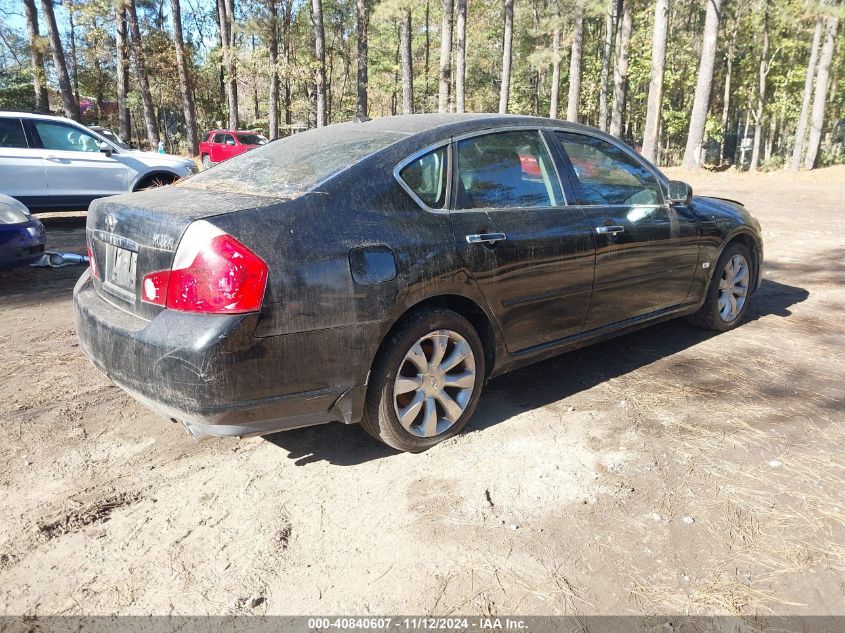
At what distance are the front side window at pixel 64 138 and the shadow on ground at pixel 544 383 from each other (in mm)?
9143

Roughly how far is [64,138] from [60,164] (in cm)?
48

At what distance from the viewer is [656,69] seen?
64.3 feet

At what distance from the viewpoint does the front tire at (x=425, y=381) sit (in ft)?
9.61

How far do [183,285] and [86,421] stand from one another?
5.01 feet

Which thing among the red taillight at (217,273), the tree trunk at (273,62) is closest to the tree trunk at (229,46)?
the tree trunk at (273,62)

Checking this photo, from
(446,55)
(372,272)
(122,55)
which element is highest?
(122,55)

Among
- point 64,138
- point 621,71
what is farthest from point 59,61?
point 621,71

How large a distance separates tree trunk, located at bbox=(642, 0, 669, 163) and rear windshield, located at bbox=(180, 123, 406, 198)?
18787mm

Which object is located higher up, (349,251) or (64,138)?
(64,138)

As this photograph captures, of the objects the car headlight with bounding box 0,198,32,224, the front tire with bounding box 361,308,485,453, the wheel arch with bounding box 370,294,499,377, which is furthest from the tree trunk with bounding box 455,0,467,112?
the front tire with bounding box 361,308,485,453

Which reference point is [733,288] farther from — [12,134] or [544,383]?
[12,134]

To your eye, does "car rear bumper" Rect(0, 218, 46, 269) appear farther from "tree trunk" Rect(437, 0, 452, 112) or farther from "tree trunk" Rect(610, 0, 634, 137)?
"tree trunk" Rect(610, 0, 634, 137)

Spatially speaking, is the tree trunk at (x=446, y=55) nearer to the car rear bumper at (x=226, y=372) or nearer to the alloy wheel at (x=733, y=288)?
→ the alloy wheel at (x=733, y=288)

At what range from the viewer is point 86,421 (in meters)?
3.50
